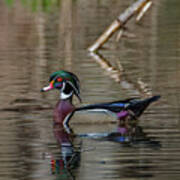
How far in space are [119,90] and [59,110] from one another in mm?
2396

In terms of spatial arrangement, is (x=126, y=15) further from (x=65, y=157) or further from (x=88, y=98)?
(x=65, y=157)

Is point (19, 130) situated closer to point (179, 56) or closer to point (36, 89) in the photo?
point (36, 89)

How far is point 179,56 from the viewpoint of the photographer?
18.2m

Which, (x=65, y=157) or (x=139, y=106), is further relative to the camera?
(x=139, y=106)

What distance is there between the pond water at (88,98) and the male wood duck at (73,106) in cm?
12

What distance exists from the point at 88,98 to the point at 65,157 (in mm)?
3609

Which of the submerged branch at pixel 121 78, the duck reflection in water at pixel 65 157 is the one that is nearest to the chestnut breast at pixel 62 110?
the duck reflection in water at pixel 65 157

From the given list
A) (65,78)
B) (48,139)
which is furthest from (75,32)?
(48,139)

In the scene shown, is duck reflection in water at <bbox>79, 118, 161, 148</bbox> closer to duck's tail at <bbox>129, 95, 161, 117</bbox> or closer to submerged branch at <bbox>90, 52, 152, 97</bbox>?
duck's tail at <bbox>129, 95, 161, 117</bbox>

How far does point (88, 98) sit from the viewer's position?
13.0 m

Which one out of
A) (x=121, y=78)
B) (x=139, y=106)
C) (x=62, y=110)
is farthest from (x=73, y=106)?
(x=121, y=78)

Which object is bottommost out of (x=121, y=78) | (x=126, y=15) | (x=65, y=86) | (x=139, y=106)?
(x=121, y=78)

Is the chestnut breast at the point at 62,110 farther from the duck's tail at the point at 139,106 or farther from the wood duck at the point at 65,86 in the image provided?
the duck's tail at the point at 139,106

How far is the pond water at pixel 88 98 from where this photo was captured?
354 inches
